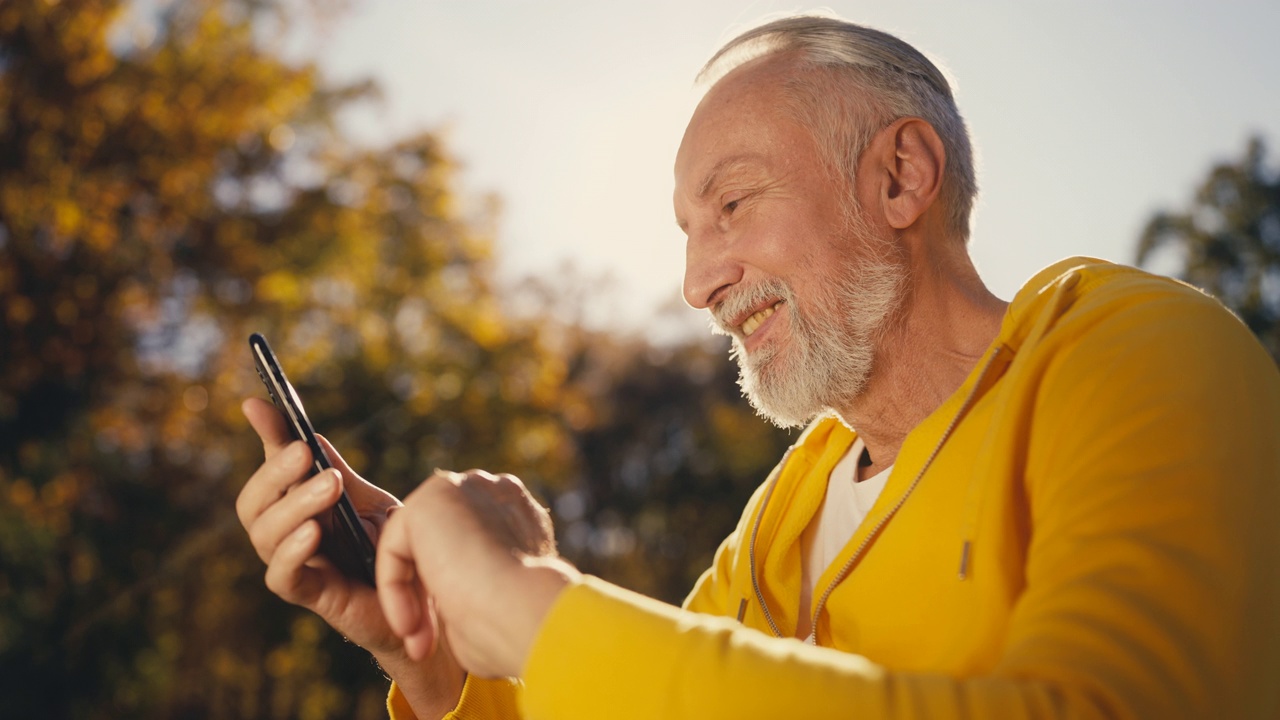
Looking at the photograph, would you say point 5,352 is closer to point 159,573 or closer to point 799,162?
point 159,573

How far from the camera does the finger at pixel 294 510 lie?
152 centimetres

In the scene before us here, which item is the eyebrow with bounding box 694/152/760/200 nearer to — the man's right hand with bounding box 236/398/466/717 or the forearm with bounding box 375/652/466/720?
the man's right hand with bounding box 236/398/466/717

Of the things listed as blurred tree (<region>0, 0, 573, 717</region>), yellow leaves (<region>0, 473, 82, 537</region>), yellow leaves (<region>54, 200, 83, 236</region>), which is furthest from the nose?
yellow leaves (<region>54, 200, 83, 236</region>)

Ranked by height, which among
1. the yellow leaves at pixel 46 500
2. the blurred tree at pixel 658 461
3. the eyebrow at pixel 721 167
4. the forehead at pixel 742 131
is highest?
the yellow leaves at pixel 46 500

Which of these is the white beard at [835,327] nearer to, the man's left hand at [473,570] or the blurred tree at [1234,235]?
the man's left hand at [473,570]

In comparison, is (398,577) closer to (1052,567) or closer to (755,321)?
(1052,567)

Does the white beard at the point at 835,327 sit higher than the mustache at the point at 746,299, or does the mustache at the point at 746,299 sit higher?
the mustache at the point at 746,299

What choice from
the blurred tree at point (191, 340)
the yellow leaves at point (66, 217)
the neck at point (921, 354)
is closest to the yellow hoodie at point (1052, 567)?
the neck at point (921, 354)

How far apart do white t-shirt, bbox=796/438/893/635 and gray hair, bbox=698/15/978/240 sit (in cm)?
68

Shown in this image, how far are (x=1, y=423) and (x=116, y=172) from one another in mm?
3171

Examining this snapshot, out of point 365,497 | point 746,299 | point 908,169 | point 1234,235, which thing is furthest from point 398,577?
point 1234,235

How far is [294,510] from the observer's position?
5.08 feet

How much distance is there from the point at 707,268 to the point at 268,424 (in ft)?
3.55

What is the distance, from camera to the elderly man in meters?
1.00
